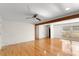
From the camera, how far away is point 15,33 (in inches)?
64.7

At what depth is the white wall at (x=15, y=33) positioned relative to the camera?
1.40m

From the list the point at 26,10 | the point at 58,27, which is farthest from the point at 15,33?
the point at 58,27

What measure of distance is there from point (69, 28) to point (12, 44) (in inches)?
43.0

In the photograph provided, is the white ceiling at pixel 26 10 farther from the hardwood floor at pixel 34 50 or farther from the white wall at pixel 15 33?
the hardwood floor at pixel 34 50

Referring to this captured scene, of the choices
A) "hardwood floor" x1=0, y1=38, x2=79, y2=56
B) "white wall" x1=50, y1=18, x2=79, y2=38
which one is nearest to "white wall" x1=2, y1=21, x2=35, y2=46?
"hardwood floor" x1=0, y1=38, x2=79, y2=56

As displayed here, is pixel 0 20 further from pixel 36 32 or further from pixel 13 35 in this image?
pixel 36 32

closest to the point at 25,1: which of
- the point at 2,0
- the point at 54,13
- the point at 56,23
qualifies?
the point at 2,0

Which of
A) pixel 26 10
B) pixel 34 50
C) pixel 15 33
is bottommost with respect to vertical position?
pixel 34 50

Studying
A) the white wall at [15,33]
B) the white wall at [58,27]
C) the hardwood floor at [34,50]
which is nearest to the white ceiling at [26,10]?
the white wall at [15,33]

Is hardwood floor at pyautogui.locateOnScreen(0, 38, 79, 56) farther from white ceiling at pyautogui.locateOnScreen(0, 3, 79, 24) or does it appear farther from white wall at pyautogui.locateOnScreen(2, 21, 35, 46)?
white ceiling at pyautogui.locateOnScreen(0, 3, 79, 24)

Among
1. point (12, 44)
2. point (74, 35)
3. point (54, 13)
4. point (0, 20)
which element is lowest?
point (12, 44)

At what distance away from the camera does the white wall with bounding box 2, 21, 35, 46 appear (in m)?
1.40

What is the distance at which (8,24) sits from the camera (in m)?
1.41

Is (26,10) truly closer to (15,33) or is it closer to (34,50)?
(15,33)
